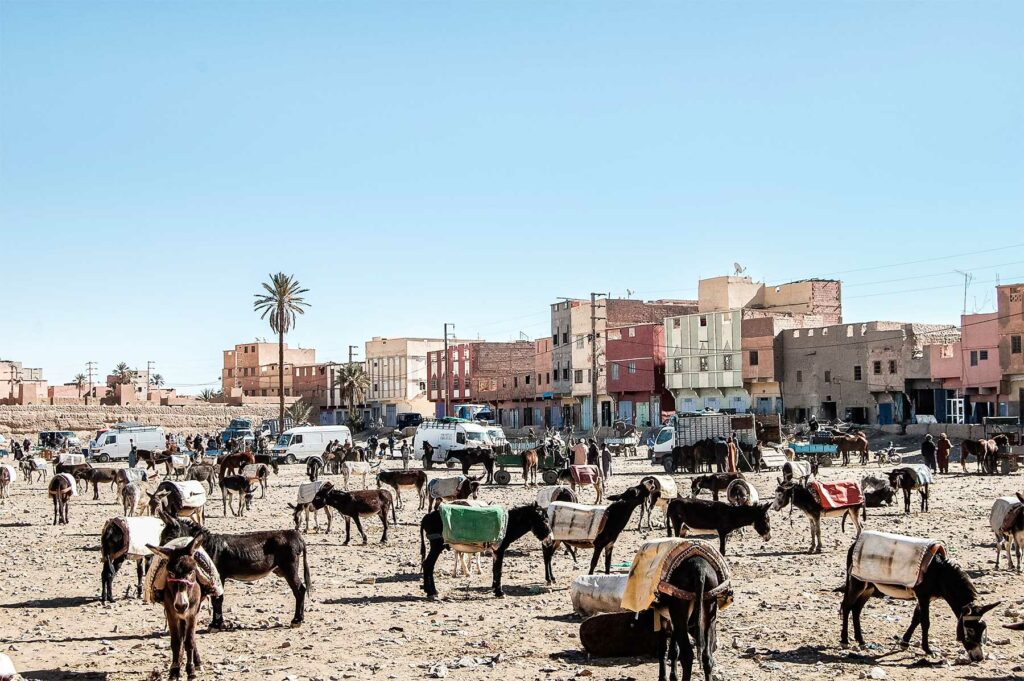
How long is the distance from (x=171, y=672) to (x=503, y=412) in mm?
99883

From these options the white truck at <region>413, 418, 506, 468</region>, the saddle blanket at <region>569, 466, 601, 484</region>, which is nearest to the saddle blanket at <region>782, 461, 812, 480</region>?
the saddle blanket at <region>569, 466, 601, 484</region>

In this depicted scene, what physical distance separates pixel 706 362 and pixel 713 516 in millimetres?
66015

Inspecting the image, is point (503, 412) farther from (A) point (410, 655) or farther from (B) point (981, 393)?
(A) point (410, 655)

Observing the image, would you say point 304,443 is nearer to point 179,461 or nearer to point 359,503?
point 179,461

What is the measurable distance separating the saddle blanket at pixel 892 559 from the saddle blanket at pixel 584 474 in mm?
19677

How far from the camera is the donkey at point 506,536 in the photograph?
17.2 meters

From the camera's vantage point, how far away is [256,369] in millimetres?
149250

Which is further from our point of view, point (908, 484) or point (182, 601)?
point (908, 484)

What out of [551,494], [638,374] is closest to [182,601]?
[551,494]

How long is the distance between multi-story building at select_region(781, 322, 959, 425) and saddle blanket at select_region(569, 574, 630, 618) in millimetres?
60472

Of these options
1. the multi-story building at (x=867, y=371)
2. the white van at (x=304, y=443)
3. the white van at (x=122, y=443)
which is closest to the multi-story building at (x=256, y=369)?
the white van at (x=122, y=443)

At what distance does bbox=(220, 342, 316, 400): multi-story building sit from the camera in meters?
146

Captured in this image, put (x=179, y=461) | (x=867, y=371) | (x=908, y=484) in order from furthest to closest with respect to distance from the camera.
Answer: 1. (x=867, y=371)
2. (x=179, y=461)
3. (x=908, y=484)

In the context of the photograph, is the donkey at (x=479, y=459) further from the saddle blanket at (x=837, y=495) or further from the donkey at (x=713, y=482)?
the saddle blanket at (x=837, y=495)
